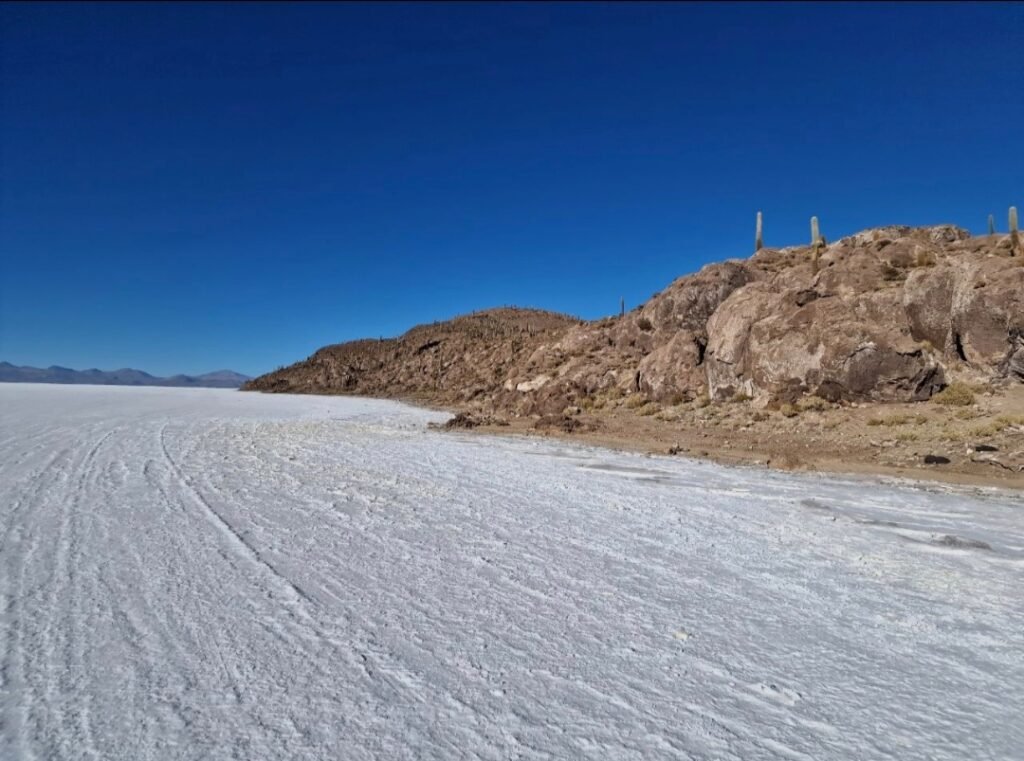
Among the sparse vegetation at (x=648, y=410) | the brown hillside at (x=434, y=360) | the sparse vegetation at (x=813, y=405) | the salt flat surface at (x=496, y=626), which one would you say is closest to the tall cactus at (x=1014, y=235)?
the sparse vegetation at (x=813, y=405)

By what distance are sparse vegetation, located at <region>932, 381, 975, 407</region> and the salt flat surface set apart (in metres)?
8.51

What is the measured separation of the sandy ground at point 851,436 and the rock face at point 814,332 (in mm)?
1314

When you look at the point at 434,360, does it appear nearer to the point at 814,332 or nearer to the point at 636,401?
the point at 636,401

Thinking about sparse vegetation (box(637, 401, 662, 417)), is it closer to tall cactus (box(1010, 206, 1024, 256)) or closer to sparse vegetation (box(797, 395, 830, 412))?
sparse vegetation (box(797, 395, 830, 412))

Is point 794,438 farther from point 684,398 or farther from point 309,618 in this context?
point 309,618

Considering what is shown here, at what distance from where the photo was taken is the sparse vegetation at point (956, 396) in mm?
15469

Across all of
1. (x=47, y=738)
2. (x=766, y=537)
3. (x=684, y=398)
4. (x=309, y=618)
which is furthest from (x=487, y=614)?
(x=684, y=398)

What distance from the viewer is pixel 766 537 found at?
6.56 metres

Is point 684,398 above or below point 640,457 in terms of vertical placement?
above

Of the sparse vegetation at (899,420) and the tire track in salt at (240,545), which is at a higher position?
the sparse vegetation at (899,420)

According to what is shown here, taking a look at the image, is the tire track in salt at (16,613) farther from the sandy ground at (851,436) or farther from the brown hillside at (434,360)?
the brown hillside at (434,360)

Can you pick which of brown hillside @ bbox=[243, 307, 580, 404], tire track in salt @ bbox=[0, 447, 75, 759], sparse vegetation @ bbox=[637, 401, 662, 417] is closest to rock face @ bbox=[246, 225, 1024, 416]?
sparse vegetation @ bbox=[637, 401, 662, 417]

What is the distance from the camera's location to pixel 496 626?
4023 millimetres

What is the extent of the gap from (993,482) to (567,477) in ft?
25.2
